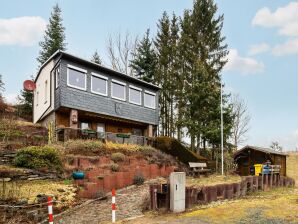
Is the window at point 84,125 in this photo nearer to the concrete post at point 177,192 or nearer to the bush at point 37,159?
the bush at point 37,159

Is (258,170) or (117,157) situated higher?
(117,157)

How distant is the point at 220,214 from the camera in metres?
10.1

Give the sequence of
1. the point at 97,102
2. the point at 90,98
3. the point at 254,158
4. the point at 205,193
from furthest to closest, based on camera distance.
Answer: the point at 254,158, the point at 97,102, the point at 90,98, the point at 205,193

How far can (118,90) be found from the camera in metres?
26.6

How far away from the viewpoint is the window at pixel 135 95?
27750 millimetres

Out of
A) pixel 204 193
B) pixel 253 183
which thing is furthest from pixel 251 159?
pixel 204 193

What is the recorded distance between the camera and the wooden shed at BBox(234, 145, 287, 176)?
25.0m

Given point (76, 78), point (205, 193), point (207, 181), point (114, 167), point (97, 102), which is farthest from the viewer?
point (97, 102)

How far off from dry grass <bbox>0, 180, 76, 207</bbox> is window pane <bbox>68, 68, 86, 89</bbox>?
9991 mm

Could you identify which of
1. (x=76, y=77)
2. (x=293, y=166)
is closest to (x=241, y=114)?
(x=293, y=166)

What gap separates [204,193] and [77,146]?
8.47 metres

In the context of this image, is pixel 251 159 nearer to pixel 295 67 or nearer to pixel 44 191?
pixel 295 67

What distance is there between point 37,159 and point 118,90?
42.1 feet

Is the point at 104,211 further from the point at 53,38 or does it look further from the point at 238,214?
the point at 53,38
